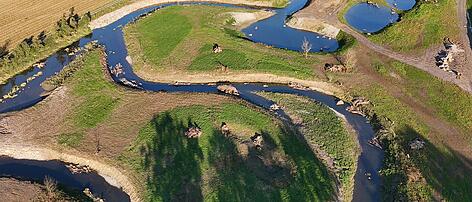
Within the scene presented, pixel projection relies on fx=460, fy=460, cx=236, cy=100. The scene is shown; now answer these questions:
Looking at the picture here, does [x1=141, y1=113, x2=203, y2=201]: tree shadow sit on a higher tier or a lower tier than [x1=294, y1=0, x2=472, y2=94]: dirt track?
lower

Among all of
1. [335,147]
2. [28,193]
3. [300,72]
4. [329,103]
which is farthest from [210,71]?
[28,193]

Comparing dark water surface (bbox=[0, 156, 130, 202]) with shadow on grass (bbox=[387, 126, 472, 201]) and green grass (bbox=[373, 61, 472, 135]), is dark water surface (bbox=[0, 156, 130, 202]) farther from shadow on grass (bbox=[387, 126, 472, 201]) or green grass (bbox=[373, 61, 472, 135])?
green grass (bbox=[373, 61, 472, 135])

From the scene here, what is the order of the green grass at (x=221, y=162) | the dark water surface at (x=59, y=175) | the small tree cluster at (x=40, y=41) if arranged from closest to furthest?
the green grass at (x=221, y=162) → the dark water surface at (x=59, y=175) → the small tree cluster at (x=40, y=41)

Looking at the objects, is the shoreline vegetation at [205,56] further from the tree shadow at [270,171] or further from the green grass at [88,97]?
the tree shadow at [270,171]

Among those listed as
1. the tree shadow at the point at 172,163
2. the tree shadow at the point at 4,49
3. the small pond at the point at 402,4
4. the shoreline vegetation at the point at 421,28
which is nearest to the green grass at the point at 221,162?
the tree shadow at the point at 172,163

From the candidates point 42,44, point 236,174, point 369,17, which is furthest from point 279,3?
point 236,174

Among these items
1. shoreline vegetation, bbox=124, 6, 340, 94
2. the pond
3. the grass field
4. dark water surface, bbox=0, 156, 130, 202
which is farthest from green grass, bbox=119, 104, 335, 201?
the pond
